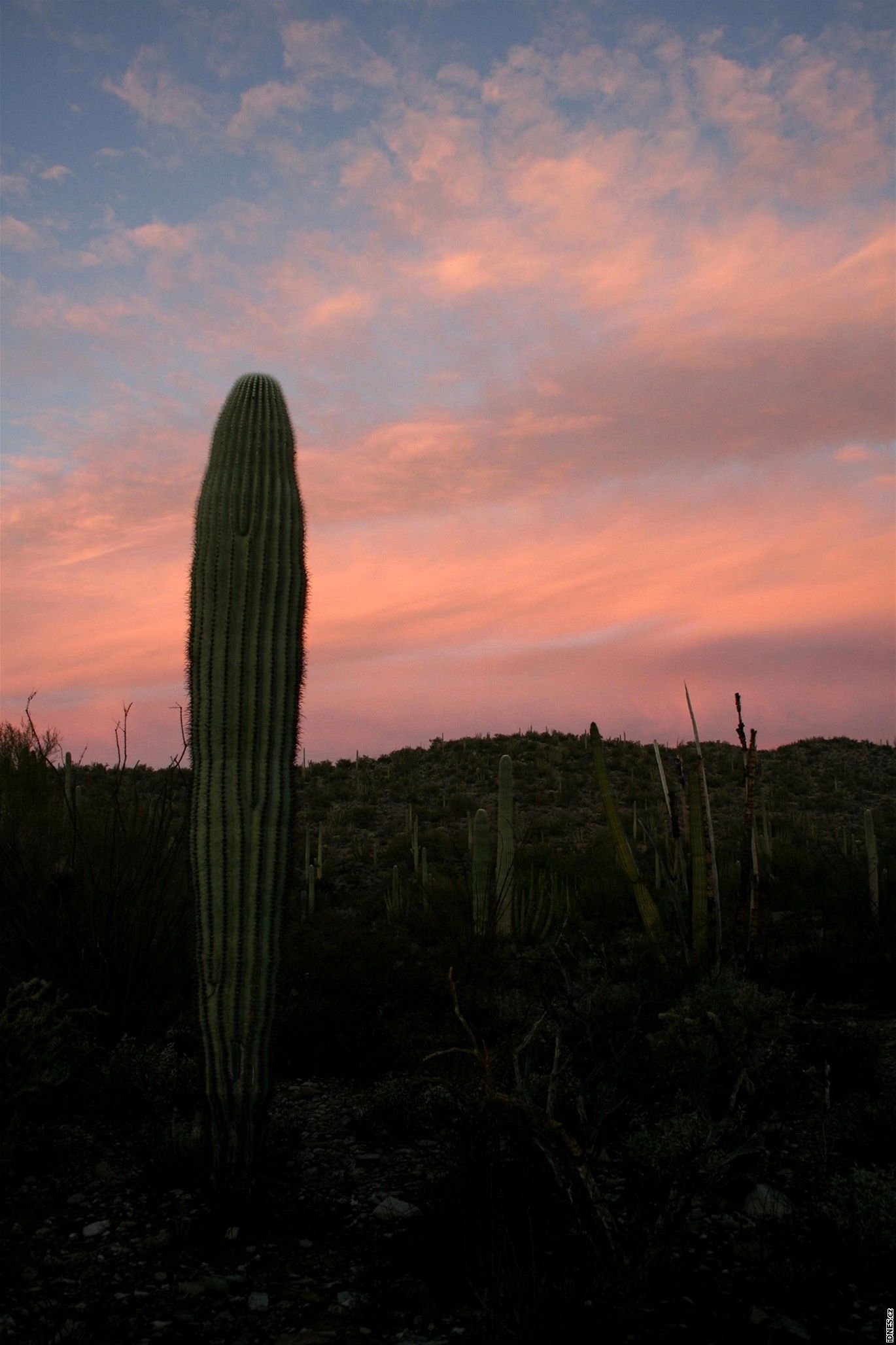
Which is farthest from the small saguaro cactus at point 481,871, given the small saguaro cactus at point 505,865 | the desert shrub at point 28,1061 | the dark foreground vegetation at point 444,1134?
the desert shrub at point 28,1061

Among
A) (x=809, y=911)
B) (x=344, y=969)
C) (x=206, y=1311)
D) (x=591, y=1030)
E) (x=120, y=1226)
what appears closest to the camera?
(x=206, y=1311)

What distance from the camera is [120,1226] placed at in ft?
13.2

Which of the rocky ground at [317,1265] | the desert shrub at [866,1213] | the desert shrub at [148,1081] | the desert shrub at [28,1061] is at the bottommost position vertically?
the rocky ground at [317,1265]

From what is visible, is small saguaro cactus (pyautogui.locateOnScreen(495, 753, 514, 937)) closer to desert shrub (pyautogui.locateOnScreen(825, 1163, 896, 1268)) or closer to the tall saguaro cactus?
the tall saguaro cactus

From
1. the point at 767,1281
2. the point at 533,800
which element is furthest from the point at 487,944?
the point at 533,800

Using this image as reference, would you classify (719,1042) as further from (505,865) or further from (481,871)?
(481,871)

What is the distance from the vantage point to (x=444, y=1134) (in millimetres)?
4863

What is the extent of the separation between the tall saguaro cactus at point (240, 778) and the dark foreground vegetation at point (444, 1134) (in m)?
0.54

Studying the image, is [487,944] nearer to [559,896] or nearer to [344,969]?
[344,969]

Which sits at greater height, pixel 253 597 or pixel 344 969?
pixel 253 597

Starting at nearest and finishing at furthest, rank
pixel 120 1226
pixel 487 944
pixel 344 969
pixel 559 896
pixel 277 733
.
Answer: pixel 120 1226
pixel 277 733
pixel 344 969
pixel 487 944
pixel 559 896

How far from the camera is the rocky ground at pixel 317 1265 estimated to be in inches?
126

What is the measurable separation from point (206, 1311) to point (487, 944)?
717cm

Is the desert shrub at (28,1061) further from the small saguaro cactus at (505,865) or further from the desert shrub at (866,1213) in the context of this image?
the small saguaro cactus at (505,865)
